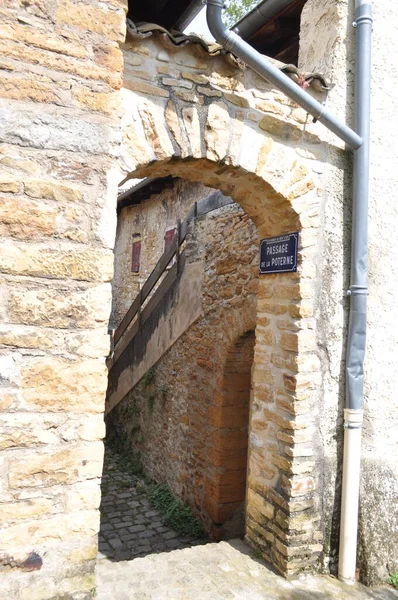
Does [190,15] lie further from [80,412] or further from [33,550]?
[33,550]

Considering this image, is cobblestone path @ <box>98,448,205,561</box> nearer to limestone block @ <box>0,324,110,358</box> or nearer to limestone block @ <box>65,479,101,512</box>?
limestone block @ <box>65,479,101,512</box>

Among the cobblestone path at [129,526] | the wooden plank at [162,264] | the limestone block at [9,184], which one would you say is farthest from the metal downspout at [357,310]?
the wooden plank at [162,264]

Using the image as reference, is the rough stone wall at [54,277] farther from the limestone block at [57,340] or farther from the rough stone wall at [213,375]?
the rough stone wall at [213,375]

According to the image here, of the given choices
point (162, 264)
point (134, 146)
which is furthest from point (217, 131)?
point (162, 264)

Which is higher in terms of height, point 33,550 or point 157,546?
point 33,550

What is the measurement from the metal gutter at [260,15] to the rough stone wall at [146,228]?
2.68 meters

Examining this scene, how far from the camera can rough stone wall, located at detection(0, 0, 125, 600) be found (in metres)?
1.85

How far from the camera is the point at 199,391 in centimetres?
544

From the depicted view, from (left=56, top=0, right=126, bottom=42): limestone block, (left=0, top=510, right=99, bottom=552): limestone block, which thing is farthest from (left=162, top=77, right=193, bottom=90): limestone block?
(left=0, top=510, right=99, bottom=552): limestone block

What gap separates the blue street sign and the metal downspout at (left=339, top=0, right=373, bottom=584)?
0.41 m

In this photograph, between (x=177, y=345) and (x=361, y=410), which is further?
(x=177, y=345)

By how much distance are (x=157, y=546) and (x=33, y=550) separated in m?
3.60

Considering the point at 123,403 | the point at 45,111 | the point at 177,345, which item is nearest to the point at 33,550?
the point at 45,111

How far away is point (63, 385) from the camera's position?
1.94 m
